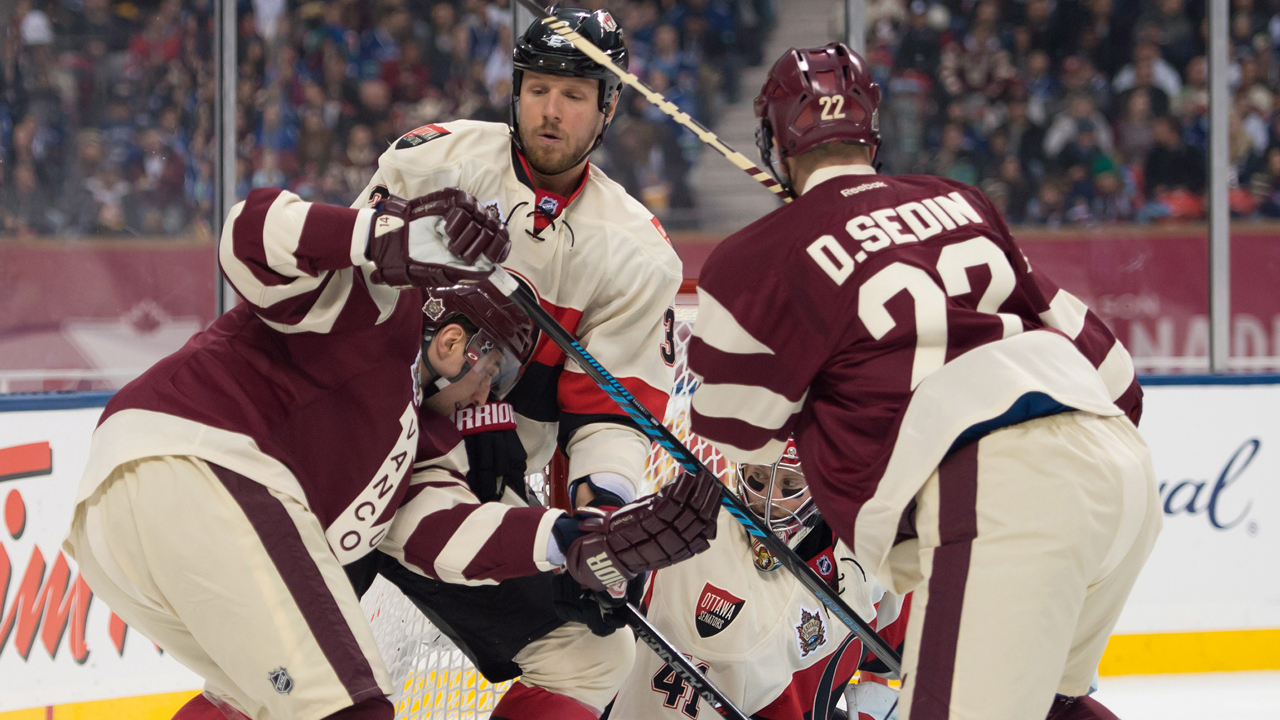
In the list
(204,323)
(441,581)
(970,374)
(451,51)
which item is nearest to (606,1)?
(451,51)

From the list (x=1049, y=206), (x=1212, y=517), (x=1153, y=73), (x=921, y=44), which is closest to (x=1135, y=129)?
(x=1153, y=73)

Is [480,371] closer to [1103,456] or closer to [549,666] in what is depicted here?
[549,666]

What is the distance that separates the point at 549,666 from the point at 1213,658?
7.89ft

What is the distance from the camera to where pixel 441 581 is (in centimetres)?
197

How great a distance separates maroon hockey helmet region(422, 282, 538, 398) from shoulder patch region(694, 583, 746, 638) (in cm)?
60

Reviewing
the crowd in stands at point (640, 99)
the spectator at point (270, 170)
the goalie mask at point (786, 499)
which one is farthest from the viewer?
the spectator at point (270, 170)

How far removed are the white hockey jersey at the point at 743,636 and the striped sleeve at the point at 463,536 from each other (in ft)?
1.59

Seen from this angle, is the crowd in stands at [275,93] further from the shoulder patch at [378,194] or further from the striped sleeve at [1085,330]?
the striped sleeve at [1085,330]

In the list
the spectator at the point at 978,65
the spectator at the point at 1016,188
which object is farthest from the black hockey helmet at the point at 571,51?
the spectator at the point at 978,65

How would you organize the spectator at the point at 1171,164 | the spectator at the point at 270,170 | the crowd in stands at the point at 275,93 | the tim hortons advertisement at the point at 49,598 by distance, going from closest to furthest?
the tim hortons advertisement at the point at 49,598, the crowd in stands at the point at 275,93, the spectator at the point at 1171,164, the spectator at the point at 270,170

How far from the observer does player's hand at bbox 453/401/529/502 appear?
2.08m

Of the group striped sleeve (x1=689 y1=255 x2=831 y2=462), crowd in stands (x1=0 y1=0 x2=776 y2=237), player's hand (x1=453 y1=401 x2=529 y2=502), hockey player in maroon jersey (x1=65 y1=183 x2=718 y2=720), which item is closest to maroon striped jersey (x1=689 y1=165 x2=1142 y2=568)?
striped sleeve (x1=689 y1=255 x2=831 y2=462)

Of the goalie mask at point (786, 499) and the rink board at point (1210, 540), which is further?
the rink board at point (1210, 540)

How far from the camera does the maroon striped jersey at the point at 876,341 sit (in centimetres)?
143
